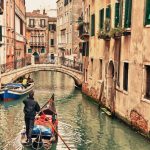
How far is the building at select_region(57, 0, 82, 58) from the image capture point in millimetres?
39875

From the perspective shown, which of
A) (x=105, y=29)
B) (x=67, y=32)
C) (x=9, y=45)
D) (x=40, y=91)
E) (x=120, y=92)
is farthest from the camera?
(x=67, y=32)

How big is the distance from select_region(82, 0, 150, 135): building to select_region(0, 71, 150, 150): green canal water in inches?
20.1

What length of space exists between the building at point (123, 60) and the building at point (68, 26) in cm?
1736

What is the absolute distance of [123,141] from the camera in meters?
12.2

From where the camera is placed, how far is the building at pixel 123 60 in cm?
1244

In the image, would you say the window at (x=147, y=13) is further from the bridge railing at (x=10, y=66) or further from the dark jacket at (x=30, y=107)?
the bridge railing at (x=10, y=66)

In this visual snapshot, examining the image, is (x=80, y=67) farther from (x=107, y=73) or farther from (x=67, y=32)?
(x=67, y=32)

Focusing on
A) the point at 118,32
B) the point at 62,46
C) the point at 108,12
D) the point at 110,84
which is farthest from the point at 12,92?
the point at 62,46

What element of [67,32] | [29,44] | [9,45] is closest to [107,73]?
[9,45]

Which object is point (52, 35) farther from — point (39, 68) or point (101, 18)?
point (101, 18)

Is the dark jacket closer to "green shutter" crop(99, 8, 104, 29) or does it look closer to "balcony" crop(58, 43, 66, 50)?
"green shutter" crop(99, 8, 104, 29)

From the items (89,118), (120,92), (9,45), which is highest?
(9,45)

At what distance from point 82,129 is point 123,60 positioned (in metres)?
3.33

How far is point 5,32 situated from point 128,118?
14874 mm
